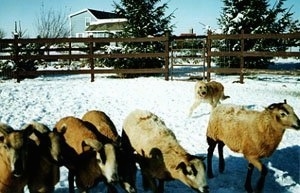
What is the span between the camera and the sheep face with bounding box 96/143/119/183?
510 cm

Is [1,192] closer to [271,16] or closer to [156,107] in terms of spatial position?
[156,107]

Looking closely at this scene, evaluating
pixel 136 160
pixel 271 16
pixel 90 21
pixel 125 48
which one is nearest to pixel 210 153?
pixel 136 160

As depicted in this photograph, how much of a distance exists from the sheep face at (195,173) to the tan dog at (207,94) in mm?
5681

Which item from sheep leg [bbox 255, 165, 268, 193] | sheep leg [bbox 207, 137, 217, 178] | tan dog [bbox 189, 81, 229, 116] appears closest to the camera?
sheep leg [bbox 255, 165, 268, 193]

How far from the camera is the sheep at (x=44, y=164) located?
5.45 m

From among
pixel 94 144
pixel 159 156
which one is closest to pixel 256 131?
pixel 159 156

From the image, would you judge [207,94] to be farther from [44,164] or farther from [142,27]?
[142,27]

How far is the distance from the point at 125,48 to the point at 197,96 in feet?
30.2

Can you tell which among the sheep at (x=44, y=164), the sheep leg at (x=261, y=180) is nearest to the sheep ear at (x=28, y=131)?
the sheep at (x=44, y=164)

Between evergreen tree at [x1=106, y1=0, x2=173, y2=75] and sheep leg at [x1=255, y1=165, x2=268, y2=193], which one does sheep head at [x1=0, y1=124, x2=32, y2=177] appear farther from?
evergreen tree at [x1=106, y1=0, x2=173, y2=75]

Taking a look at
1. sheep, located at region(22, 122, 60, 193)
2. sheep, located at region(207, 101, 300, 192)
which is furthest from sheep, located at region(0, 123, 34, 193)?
sheep, located at region(207, 101, 300, 192)

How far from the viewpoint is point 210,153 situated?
7562mm

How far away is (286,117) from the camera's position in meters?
6.68

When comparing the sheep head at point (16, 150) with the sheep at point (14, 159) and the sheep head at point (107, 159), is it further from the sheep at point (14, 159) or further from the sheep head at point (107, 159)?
the sheep head at point (107, 159)
